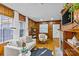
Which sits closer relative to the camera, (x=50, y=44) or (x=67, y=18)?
(x=50, y=44)

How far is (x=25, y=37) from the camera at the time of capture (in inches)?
79.4

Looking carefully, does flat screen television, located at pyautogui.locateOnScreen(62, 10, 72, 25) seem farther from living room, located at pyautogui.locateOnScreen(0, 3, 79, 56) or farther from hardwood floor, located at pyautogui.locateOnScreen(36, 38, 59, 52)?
hardwood floor, located at pyautogui.locateOnScreen(36, 38, 59, 52)

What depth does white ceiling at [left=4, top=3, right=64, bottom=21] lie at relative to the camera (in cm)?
187

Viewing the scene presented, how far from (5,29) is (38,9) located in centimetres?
56

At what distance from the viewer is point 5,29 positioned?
1999mm

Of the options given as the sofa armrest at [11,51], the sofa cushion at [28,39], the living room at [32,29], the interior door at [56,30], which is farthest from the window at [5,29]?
the interior door at [56,30]

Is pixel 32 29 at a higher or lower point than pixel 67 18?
lower

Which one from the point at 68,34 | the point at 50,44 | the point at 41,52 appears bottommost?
the point at 41,52

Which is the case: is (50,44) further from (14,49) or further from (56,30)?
(14,49)

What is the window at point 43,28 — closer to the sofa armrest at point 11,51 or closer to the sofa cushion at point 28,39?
the sofa cushion at point 28,39

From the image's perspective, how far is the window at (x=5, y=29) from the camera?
1.94 meters

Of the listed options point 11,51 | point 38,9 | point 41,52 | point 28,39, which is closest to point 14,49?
point 11,51

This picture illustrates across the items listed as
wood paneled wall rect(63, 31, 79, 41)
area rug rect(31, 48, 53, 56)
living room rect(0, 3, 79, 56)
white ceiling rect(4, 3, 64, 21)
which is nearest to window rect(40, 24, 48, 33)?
living room rect(0, 3, 79, 56)

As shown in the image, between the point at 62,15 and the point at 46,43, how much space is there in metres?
0.46
